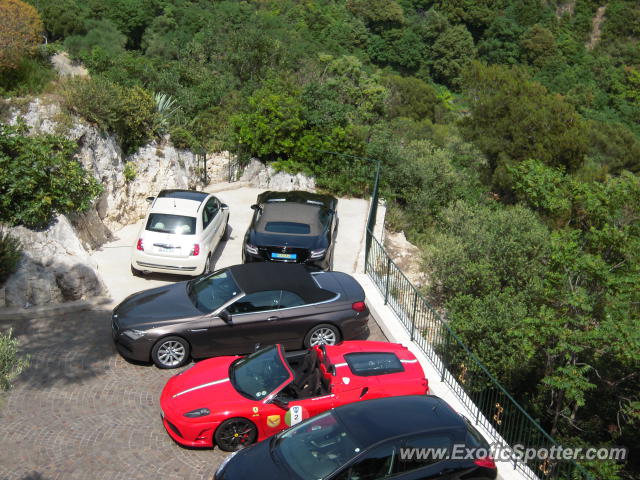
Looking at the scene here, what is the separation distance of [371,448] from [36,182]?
939 cm

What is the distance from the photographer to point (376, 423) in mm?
7051

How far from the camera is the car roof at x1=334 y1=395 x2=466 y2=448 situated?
6891 millimetres

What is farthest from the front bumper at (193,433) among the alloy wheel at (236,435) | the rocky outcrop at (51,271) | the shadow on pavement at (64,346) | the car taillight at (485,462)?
the rocky outcrop at (51,271)

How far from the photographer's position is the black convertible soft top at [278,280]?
1024cm

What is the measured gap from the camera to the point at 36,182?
42.0ft

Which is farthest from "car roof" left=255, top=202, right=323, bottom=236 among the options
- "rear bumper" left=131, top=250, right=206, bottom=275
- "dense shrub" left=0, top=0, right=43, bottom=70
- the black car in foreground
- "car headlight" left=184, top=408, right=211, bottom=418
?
"dense shrub" left=0, top=0, right=43, bottom=70

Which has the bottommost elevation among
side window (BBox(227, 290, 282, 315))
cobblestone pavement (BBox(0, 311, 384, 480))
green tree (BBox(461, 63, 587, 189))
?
green tree (BBox(461, 63, 587, 189))

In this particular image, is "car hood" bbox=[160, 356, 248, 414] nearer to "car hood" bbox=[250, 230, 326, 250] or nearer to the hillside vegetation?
"car hood" bbox=[250, 230, 326, 250]

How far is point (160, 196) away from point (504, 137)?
83.2 ft

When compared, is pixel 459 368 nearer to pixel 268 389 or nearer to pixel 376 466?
pixel 268 389

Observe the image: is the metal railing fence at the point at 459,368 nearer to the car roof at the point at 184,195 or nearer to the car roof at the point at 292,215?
the car roof at the point at 292,215

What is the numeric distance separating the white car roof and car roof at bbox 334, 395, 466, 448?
697 centimetres

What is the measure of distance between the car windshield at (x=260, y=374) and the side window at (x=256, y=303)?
122cm

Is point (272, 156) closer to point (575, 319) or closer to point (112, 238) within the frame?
point (112, 238)
